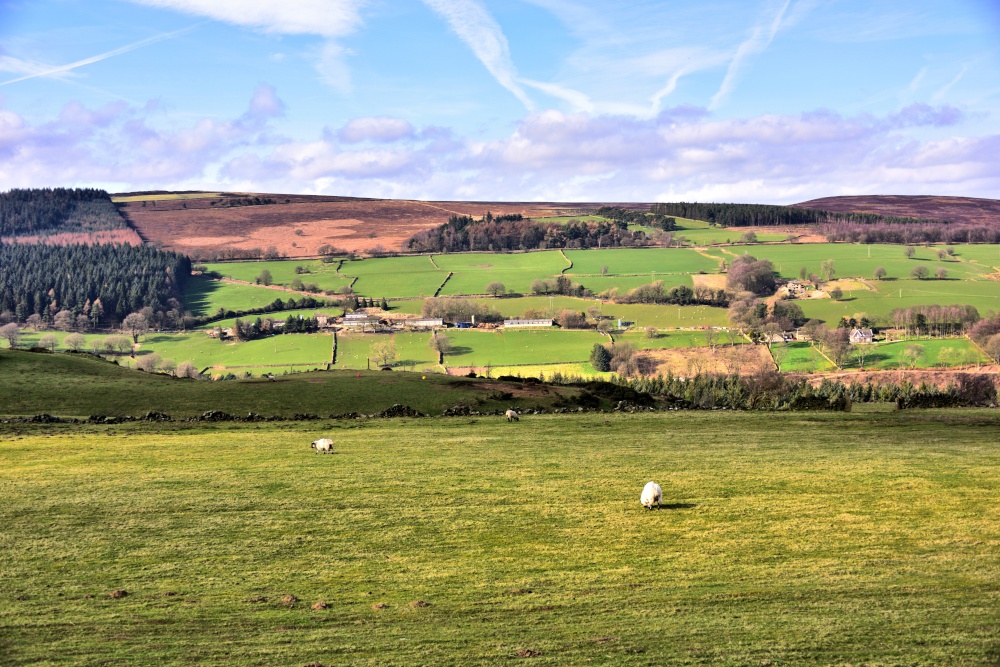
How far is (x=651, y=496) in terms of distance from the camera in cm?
2780

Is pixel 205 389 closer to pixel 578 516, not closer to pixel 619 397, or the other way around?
pixel 619 397

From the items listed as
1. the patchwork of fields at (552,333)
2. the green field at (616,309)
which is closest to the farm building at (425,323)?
the patchwork of fields at (552,333)

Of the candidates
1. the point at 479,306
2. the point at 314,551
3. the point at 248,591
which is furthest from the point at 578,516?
the point at 479,306

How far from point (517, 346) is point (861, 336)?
57554 millimetres

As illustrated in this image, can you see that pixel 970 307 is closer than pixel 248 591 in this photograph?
No

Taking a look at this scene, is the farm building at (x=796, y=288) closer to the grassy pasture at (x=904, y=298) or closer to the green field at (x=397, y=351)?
the grassy pasture at (x=904, y=298)

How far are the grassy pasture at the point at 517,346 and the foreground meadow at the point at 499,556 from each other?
97.7 m

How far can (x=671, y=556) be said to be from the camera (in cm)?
2306

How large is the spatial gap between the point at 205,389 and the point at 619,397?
3040 cm

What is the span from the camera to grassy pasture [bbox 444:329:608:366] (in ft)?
453

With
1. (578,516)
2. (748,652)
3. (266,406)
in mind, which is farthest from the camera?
(266,406)

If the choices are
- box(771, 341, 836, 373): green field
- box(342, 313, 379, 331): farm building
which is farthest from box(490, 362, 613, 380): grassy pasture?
box(342, 313, 379, 331): farm building

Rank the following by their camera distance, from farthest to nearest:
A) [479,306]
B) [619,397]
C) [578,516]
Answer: [479,306] < [619,397] < [578,516]

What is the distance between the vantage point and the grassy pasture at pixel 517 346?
138125 millimetres
